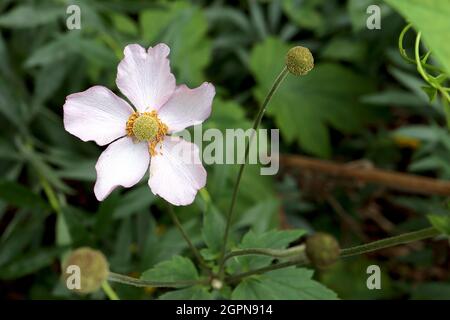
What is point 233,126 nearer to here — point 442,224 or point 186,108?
point 186,108

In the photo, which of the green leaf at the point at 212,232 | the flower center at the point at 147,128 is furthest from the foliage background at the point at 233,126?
the flower center at the point at 147,128

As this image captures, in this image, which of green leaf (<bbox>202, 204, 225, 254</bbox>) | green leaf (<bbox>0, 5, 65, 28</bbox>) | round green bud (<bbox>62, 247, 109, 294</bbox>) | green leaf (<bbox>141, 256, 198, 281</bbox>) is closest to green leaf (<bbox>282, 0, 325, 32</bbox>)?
green leaf (<bbox>0, 5, 65, 28</bbox>)

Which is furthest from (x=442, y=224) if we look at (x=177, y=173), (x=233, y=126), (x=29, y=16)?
(x=29, y=16)

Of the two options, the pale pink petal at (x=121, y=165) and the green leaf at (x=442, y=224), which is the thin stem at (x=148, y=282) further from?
the green leaf at (x=442, y=224)

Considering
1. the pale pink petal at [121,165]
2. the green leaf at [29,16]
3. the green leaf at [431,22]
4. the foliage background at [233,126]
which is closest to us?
the green leaf at [431,22]

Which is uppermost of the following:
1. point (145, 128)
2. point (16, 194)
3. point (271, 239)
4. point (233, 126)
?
point (233, 126)

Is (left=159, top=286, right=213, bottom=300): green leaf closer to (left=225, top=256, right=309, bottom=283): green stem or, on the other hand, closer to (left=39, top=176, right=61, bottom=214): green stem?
(left=225, top=256, right=309, bottom=283): green stem
